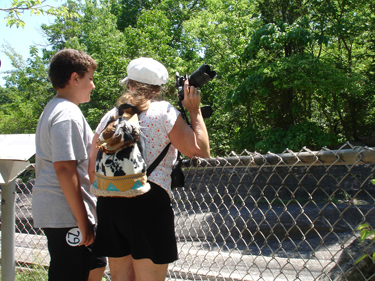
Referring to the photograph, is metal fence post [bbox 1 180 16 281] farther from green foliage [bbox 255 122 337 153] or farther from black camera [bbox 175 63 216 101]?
green foliage [bbox 255 122 337 153]

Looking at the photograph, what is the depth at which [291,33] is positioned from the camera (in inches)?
396

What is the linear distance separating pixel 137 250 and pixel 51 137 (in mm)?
744

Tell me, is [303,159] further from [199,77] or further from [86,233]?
[86,233]

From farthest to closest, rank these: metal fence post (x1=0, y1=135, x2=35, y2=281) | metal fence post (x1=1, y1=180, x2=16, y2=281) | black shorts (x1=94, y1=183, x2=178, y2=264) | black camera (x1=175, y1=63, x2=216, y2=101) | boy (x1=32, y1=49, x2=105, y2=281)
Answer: metal fence post (x1=1, y1=180, x2=16, y2=281), metal fence post (x1=0, y1=135, x2=35, y2=281), black camera (x1=175, y1=63, x2=216, y2=101), boy (x1=32, y1=49, x2=105, y2=281), black shorts (x1=94, y1=183, x2=178, y2=264)

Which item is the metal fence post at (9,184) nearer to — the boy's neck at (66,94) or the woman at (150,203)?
the boy's neck at (66,94)

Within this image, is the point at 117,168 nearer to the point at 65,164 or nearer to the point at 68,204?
the point at 65,164

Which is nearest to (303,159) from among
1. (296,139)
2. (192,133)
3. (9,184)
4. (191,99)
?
(192,133)

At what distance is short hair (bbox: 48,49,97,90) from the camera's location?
1895 mm

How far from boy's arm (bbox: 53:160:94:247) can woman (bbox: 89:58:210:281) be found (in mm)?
98

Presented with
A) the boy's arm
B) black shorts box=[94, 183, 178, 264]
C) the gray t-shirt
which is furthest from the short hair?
black shorts box=[94, 183, 178, 264]

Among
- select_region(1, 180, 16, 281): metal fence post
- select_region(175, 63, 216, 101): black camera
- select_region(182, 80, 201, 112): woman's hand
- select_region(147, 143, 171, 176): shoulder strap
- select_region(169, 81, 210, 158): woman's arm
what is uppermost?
select_region(175, 63, 216, 101): black camera

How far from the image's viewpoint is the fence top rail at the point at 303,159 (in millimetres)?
1374

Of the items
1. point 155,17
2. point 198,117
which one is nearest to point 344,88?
point 155,17

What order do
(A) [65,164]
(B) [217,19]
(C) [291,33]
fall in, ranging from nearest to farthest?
(A) [65,164], (C) [291,33], (B) [217,19]
